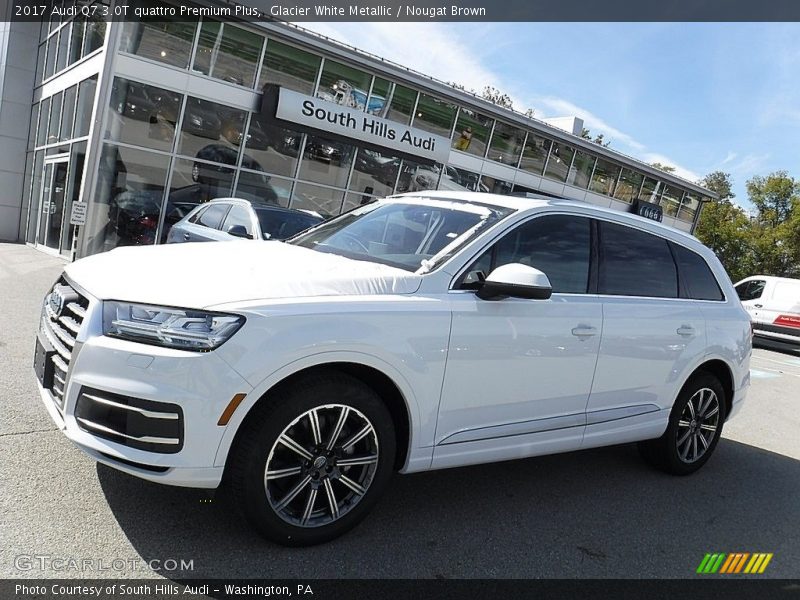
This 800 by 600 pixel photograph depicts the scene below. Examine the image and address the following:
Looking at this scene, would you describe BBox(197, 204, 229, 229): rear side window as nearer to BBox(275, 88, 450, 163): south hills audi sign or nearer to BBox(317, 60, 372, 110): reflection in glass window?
BBox(275, 88, 450, 163): south hills audi sign

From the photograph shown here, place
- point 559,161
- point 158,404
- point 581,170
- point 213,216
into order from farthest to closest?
point 581,170 < point 559,161 < point 213,216 < point 158,404

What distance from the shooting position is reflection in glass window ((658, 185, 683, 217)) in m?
29.0

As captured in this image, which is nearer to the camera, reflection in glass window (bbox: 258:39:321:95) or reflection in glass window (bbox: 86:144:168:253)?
reflection in glass window (bbox: 86:144:168:253)

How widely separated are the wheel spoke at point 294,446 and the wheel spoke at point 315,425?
6cm

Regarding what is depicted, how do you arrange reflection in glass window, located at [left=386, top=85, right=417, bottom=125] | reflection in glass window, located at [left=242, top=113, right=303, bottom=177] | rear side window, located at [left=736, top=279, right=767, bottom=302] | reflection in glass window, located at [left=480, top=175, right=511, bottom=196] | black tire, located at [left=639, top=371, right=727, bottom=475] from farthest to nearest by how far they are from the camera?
reflection in glass window, located at [left=480, top=175, right=511, bottom=196], reflection in glass window, located at [left=386, top=85, right=417, bottom=125], rear side window, located at [left=736, top=279, right=767, bottom=302], reflection in glass window, located at [left=242, top=113, right=303, bottom=177], black tire, located at [left=639, top=371, right=727, bottom=475]

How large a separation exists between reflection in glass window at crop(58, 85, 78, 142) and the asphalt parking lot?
11770 millimetres

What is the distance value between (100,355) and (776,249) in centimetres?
4894

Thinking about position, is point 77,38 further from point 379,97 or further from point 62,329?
point 62,329

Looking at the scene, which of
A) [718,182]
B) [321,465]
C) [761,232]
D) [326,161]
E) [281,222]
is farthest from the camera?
[718,182]

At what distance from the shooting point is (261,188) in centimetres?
1583

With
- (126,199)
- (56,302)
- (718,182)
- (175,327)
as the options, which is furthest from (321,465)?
(718,182)

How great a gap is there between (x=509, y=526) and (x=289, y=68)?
14554mm

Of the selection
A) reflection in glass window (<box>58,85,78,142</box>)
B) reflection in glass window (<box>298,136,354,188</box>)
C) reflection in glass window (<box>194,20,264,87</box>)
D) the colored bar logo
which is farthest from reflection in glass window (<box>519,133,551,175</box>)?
the colored bar logo

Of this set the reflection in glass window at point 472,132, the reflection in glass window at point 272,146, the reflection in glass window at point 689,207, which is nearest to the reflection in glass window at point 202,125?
the reflection in glass window at point 272,146
